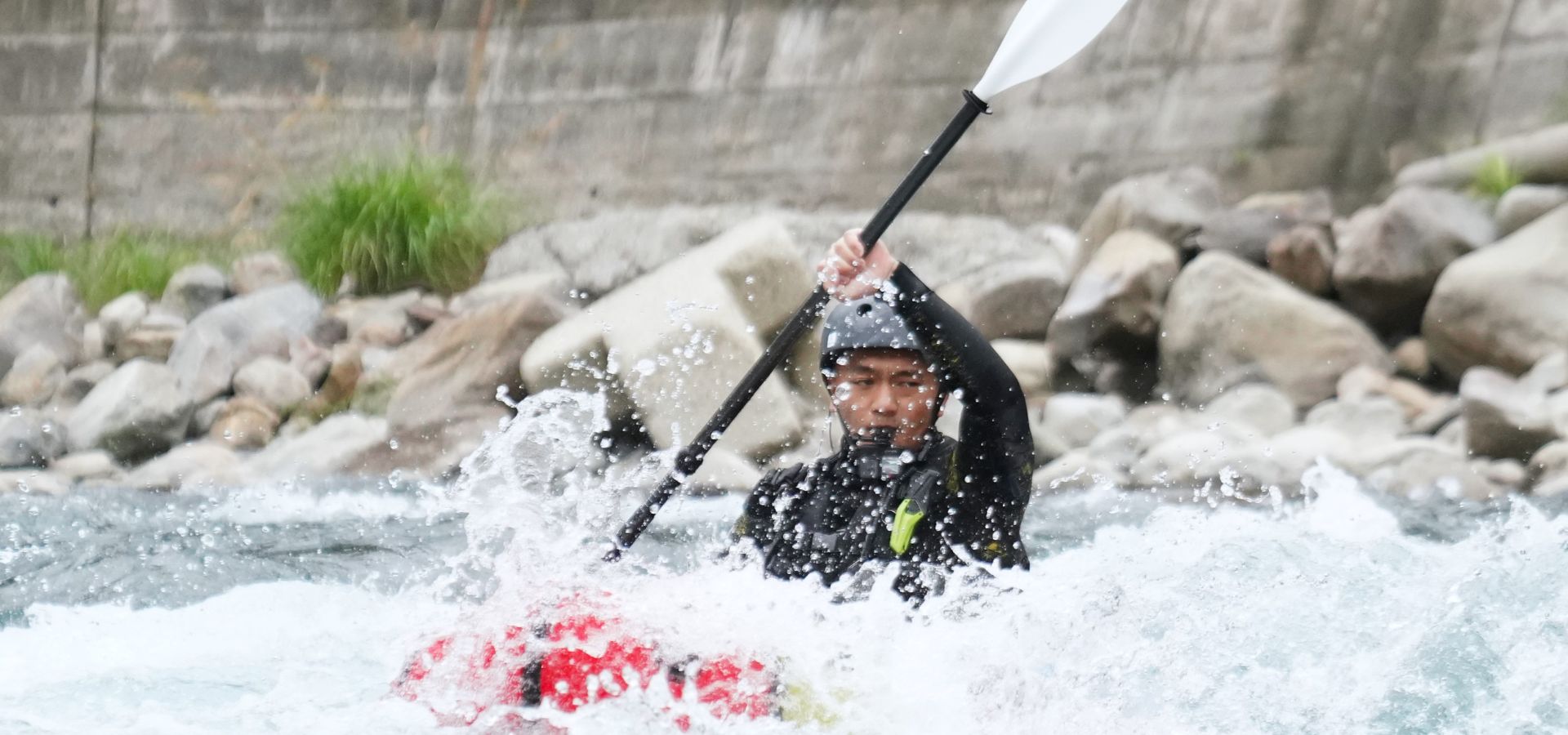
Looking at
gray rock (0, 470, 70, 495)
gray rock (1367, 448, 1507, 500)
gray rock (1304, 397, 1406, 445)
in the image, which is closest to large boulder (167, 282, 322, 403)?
gray rock (0, 470, 70, 495)

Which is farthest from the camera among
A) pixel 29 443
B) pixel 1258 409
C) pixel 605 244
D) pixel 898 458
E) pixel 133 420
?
pixel 605 244

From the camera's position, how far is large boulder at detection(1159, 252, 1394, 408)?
21.9ft

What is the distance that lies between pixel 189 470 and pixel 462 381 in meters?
1.15

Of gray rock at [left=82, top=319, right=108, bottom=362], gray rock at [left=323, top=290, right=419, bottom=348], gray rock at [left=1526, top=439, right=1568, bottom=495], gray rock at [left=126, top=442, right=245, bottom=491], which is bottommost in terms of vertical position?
gray rock at [left=82, top=319, right=108, bottom=362]

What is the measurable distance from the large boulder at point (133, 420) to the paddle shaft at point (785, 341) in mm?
4282

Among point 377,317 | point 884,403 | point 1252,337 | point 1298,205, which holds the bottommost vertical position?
point 377,317

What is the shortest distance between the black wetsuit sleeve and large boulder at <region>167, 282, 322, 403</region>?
5017 mm

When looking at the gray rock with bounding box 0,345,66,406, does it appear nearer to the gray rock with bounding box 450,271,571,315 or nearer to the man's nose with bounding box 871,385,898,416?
the gray rock with bounding box 450,271,571,315

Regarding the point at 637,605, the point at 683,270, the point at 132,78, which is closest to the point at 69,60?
the point at 132,78

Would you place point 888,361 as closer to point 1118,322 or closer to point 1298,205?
point 1118,322

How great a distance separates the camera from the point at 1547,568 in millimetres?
4164

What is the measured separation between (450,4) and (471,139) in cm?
77

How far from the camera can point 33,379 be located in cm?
783

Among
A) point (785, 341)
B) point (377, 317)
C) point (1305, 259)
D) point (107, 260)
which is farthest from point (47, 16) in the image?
point (785, 341)
